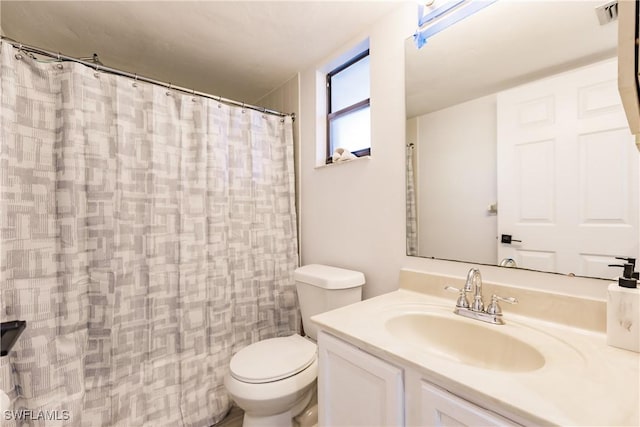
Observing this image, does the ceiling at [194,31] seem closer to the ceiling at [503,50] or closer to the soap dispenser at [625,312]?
the ceiling at [503,50]

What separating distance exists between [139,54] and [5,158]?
992mm

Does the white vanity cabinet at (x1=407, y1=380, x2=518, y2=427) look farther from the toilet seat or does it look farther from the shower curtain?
the shower curtain

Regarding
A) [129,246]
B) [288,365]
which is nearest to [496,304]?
[288,365]

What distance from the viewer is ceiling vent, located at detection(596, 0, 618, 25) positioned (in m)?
0.84

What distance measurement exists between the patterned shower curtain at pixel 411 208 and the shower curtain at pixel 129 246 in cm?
94

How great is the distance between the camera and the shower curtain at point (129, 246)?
1.16m

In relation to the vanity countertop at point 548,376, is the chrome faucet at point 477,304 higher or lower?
higher

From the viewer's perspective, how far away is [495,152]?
3.53 feet

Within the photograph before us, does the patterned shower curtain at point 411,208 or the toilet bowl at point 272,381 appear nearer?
the toilet bowl at point 272,381

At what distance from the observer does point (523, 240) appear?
3.30ft

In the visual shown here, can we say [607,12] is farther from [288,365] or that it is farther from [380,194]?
[288,365]

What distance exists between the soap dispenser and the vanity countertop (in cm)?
→ 3

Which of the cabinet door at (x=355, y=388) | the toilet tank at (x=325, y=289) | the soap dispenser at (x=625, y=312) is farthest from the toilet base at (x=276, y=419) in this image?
the soap dispenser at (x=625, y=312)

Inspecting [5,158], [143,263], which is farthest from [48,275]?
[5,158]
